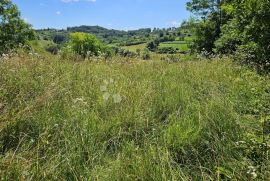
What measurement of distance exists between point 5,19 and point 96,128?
33.6m

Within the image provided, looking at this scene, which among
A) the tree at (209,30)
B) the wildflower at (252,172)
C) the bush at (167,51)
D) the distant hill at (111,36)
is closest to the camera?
the wildflower at (252,172)

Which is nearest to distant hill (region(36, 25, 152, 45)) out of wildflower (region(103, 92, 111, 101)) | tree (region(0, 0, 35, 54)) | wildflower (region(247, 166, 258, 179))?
tree (region(0, 0, 35, 54))

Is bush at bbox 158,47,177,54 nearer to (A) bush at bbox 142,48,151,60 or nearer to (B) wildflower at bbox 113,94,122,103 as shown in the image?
(A) bush at bbox 142,48,151,60

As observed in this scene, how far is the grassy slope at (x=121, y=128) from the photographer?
2.83 meters

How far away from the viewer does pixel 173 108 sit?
177 inches

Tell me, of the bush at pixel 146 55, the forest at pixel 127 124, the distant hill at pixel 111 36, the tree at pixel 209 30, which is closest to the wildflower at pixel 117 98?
the forest at pixel 127 124

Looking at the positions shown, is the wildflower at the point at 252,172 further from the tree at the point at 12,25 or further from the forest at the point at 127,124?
the tree at the point at 12,25

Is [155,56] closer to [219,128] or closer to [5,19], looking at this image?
[219,128]

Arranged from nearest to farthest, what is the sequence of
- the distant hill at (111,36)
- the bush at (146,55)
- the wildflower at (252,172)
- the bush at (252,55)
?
the wildflower at (252,172) → the bush at (146,55) → the bush at (252,55) → the distant hill at (111,36)

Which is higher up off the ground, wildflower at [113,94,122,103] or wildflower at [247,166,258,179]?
wildflower at [113,94,122,103]

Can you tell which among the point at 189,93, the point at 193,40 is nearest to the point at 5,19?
the point at 193,40

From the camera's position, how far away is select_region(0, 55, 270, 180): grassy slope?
9.29ft

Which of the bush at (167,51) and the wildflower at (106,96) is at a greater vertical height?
the bush at (167,51)

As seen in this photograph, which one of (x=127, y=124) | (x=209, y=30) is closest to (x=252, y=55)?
(x=127, y=124)
